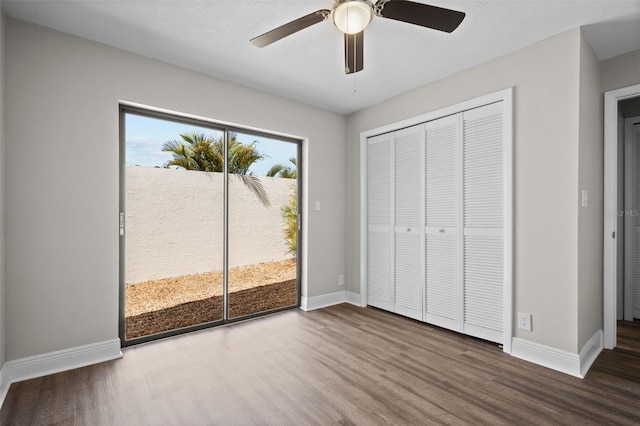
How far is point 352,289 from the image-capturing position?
4.16m

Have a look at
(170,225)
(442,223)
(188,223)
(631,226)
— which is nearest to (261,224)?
(188,223)

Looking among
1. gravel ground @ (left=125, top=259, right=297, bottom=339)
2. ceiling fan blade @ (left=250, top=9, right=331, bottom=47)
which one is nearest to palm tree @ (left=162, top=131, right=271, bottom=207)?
gravel ground @ (left=125, top=259, right=297, bottom=339)

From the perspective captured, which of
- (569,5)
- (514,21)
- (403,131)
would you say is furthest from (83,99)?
(569,5)

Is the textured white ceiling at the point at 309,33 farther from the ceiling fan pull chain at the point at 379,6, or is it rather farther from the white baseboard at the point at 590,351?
the white baseboard at the point at 590,351

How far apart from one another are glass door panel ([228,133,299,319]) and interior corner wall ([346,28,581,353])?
7.56 ft

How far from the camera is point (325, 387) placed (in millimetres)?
2115

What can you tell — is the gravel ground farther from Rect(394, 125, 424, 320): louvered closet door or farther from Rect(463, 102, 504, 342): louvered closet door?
Rect(463, 102, 504, 342): louvered closet door

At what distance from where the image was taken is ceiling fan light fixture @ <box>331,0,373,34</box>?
1.62 meters

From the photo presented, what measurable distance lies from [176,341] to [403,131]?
3.15m

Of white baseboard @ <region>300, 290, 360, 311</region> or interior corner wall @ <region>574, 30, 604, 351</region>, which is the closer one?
interior corner wall @ <region>574, 30, 604, 351</region>

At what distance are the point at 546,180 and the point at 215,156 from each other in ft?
9.79

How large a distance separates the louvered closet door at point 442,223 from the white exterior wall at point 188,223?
1743 mm

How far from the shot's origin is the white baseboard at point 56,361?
213 cm

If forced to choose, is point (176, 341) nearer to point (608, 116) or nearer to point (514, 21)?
point (514, 21)
